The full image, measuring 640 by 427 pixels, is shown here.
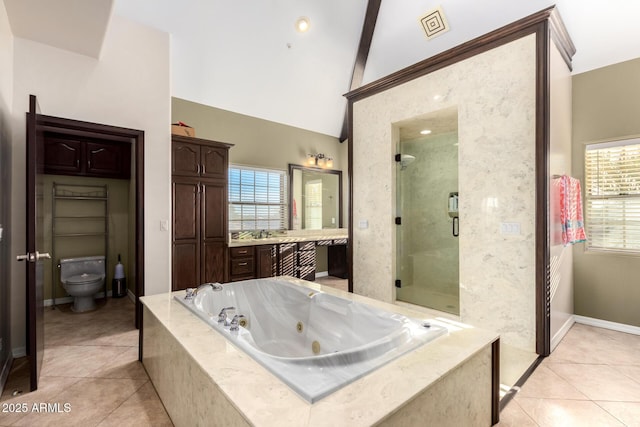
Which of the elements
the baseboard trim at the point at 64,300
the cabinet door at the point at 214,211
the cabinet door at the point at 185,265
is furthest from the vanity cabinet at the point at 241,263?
the baseboard trim at the point at 64,300

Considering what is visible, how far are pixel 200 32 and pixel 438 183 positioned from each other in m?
3.27

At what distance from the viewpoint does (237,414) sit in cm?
106

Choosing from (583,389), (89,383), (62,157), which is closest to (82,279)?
(62,157)

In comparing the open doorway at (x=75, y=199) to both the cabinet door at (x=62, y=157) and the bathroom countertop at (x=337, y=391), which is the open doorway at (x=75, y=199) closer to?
the cabinet door at (x=62, y=157)

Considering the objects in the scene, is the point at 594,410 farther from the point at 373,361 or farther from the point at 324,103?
the point at 324,103

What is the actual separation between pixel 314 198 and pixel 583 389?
14.1ft

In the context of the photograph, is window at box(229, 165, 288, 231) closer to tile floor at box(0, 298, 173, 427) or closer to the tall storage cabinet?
the tall storage cabinet

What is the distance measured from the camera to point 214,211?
3.90 meters

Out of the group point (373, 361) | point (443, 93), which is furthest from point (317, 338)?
point (443, 93)

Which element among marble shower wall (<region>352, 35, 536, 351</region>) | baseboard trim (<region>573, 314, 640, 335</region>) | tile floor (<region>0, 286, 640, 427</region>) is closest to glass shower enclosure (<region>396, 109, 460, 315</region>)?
marble shower wall (<region>352, 35, 536, 351</region>)

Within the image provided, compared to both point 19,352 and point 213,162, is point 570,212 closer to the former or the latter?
point 213,162

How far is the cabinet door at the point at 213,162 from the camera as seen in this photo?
3.83m

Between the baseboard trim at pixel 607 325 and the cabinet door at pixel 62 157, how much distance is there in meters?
5.93

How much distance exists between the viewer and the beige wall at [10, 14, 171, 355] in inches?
102
